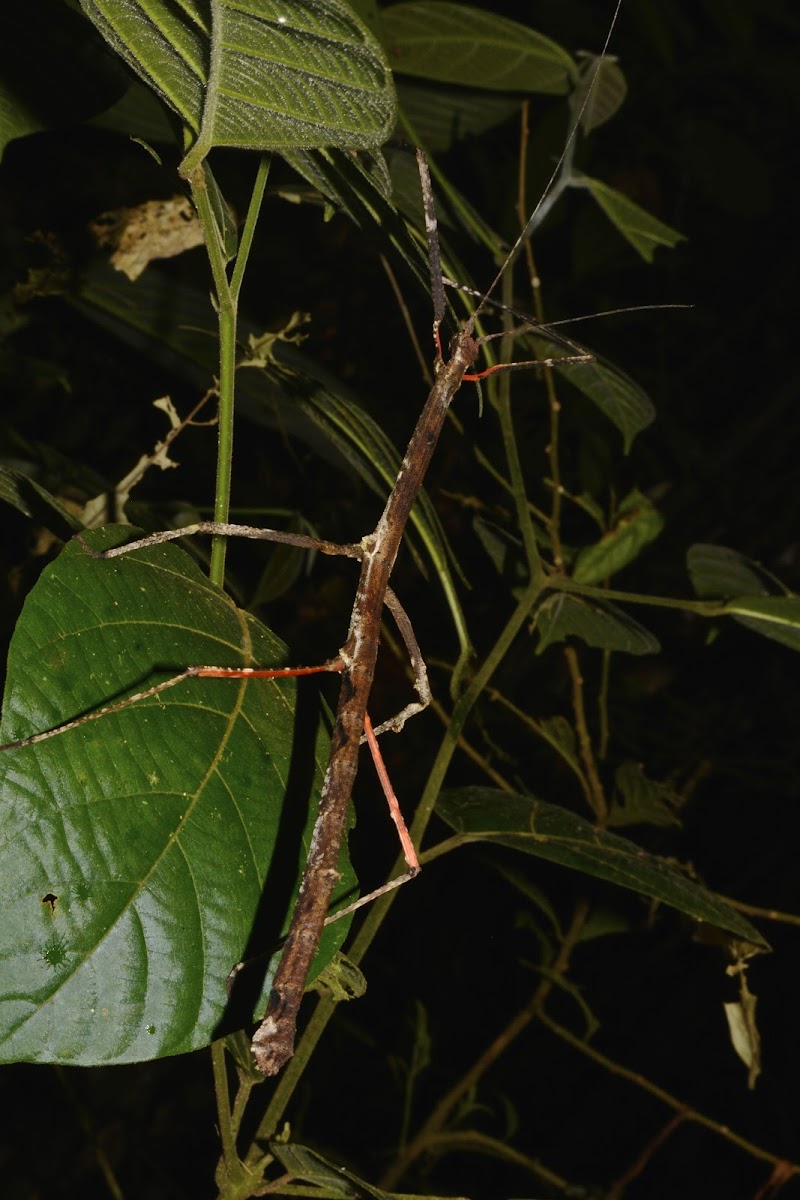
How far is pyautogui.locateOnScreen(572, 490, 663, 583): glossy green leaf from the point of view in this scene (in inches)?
43.3

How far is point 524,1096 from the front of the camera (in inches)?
88.0

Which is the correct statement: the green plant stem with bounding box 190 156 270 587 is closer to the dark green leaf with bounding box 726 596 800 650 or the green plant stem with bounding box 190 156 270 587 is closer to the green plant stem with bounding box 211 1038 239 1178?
the green plant stem with bounding box 211 1038 239 1178

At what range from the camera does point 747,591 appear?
40.3 inches

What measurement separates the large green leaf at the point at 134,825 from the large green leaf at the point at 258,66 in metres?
0.24

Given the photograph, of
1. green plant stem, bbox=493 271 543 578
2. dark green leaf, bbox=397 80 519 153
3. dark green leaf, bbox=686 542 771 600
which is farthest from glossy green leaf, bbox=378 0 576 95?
dark green leaf, bbox=686 542 771 600

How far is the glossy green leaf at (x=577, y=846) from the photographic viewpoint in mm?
788

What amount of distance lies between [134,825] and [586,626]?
61 cm

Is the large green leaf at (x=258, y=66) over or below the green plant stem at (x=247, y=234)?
over

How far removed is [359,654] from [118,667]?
31cm

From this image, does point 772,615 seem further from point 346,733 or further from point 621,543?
point 346,733

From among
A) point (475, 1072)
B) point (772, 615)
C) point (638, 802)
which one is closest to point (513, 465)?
point (772, 615)

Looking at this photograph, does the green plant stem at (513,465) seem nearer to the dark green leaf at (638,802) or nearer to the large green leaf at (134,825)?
the large green leaf at (134,825)

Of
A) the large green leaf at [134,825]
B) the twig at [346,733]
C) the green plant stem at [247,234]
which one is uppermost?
the green plant stem at [247,234]

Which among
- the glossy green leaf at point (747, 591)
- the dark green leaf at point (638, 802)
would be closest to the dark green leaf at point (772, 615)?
the glossy green leaf at point (747, 591)
